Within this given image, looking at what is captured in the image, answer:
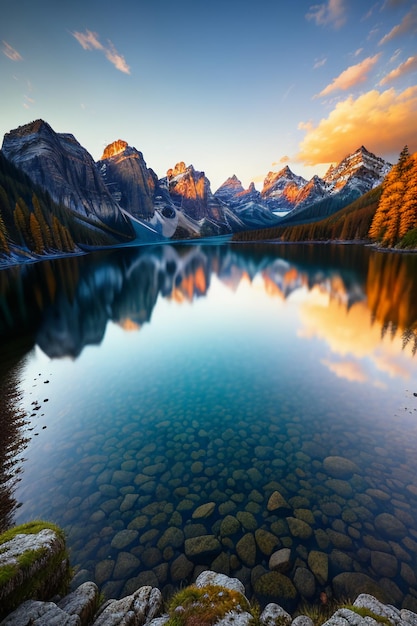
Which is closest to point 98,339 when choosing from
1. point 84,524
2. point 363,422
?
point 84,524

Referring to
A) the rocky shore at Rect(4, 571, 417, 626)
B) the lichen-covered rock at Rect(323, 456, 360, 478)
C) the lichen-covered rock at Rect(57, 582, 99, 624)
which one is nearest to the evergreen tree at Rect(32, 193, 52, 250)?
the lichen-covered rock at Rect(57, 582, 99, 624)

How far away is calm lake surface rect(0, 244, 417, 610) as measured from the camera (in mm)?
7875

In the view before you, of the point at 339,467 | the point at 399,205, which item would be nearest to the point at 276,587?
the point at 339,467

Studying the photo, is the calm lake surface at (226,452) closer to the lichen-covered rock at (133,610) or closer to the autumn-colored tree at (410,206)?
the lichen-covered rock at (133,610)

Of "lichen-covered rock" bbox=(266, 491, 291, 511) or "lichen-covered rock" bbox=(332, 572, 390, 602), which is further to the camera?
"lichen-covered rock" bbox=(266, 491, 291, 511)

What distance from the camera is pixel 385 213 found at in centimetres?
9419

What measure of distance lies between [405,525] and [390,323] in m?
A: 23.2

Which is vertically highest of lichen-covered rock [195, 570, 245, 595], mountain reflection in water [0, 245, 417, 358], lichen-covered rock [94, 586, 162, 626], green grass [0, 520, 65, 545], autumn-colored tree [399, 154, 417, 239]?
autumn-colored tree [399, 154, 417, 239]

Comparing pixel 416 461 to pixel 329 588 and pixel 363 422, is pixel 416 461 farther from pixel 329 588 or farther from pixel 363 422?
pixel 329 588

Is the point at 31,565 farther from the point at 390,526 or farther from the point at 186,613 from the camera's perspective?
the point at 390,526

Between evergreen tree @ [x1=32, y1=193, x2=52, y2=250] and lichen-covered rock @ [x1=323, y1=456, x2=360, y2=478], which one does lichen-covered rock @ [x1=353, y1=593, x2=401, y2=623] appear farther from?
evergreen tree @ [x1=32, y1=193, x2=52, y2=250]

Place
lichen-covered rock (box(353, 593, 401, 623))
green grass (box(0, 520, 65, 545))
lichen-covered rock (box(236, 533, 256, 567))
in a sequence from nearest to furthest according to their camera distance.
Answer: lichen-covered rock (box(353, 593, 401, 623)) → green grass (box(0, 520, 65, 545)) → lichen-covered rock (box(236, 533, 256, 567))

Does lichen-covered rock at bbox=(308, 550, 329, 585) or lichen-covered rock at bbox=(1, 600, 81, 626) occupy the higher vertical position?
lichen-covered rock at bbox=(1, 600, 81, 626)

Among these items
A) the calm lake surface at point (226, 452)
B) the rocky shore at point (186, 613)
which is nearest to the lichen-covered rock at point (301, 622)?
the rocky shore at point (186, 613)
